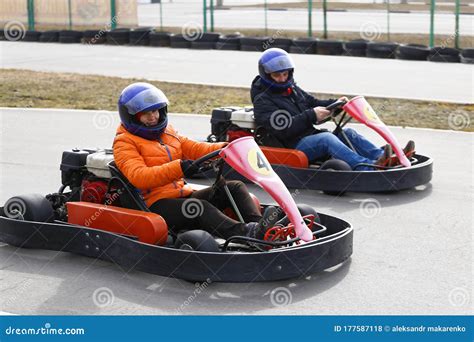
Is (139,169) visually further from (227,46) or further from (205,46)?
(205,46)

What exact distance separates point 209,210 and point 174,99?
7.10 meters

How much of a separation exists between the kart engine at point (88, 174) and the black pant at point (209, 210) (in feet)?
1.58

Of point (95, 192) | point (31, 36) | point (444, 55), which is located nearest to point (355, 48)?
point (444, 55)

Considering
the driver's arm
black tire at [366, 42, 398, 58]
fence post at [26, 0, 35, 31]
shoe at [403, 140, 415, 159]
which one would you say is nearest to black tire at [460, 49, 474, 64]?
black tire at [366, 42, 398, 58]

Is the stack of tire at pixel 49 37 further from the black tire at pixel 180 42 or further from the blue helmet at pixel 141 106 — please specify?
the blue helmet at pixel 141 106

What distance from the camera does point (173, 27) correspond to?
24.6m

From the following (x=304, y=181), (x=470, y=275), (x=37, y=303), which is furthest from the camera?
(x=304, y=181)

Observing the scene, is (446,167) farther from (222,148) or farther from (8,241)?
(8,241)

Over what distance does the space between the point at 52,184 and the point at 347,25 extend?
1720cm

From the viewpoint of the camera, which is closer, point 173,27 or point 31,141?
point 31,141

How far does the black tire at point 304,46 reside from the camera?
1867 cm

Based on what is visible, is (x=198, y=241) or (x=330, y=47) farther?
(x=330, y=47)

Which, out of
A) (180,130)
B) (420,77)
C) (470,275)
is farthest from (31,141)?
(420,77)

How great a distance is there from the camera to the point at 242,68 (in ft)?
53.3
